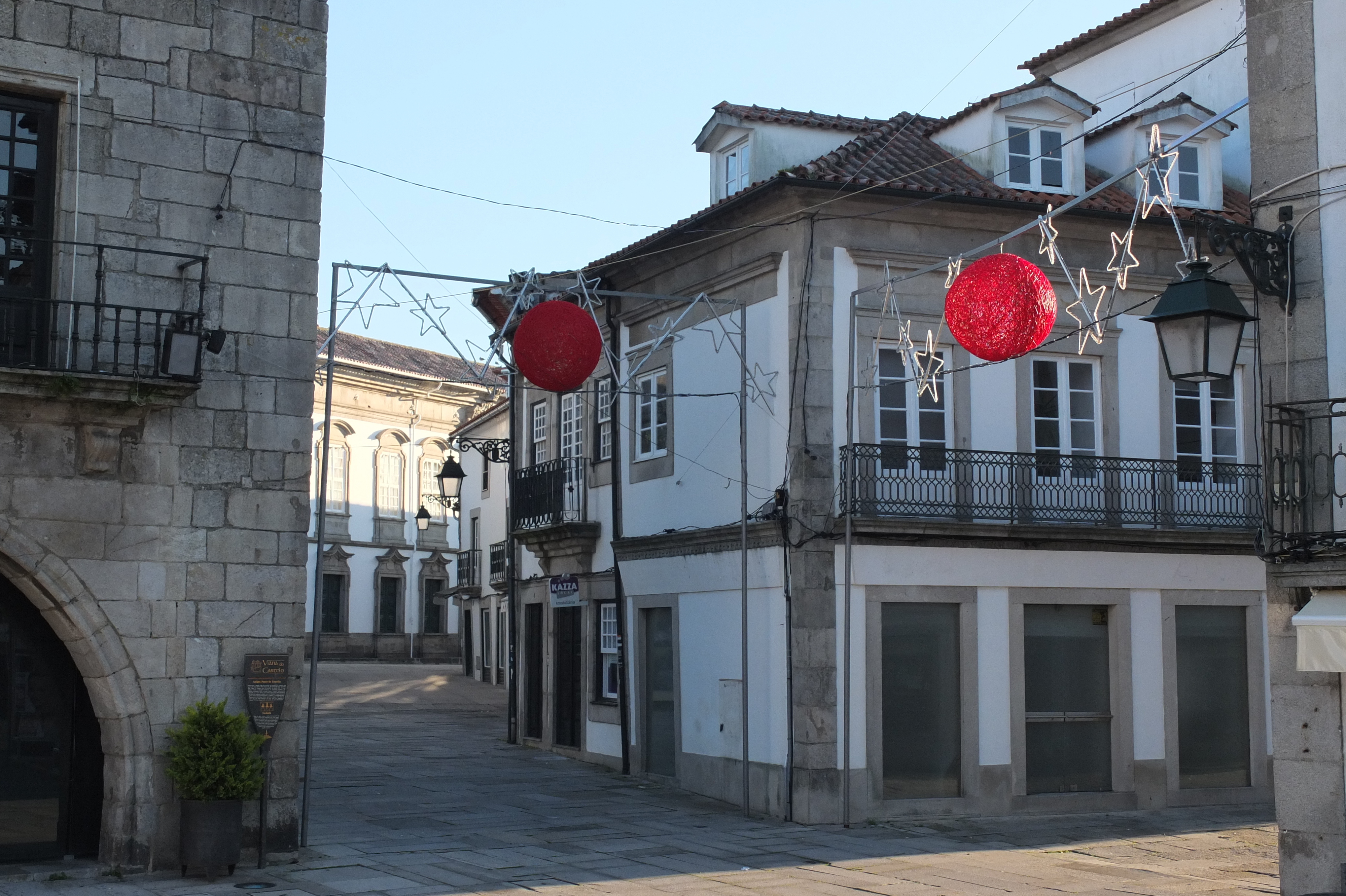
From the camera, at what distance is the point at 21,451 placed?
10.8 meters

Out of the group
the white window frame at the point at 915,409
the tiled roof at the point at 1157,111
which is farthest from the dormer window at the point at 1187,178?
the white window frame at the point at 915,409

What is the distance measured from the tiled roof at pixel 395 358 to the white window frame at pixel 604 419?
2438cm

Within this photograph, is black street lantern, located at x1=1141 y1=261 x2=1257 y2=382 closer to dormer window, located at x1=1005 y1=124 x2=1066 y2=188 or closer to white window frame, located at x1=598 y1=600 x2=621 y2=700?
dormer window, located at x1=1005 y1=124 x2=1066 y2=188

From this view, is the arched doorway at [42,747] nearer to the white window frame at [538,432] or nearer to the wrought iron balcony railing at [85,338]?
the wrought iron balcony railing at [85,338]

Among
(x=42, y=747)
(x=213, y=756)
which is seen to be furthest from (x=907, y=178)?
(x=42, y=747)

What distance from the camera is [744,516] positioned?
15.5 meters

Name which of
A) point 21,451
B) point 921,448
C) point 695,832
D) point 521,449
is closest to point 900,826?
point 695,832

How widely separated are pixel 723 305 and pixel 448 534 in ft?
114

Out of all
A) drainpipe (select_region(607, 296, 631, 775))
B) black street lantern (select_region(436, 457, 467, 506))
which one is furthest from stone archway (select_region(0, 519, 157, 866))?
black street lantern (select_region(436, 457, 467, 506))

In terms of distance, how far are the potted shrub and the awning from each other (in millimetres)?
7194

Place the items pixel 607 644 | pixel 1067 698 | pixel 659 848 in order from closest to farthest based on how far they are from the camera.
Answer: pixel 659 848, pixel 1067 698, pixel 607 644

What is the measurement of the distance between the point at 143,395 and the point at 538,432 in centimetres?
1203

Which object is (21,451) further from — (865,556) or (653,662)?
(653,662)

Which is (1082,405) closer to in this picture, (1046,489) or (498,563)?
(1046,489)
